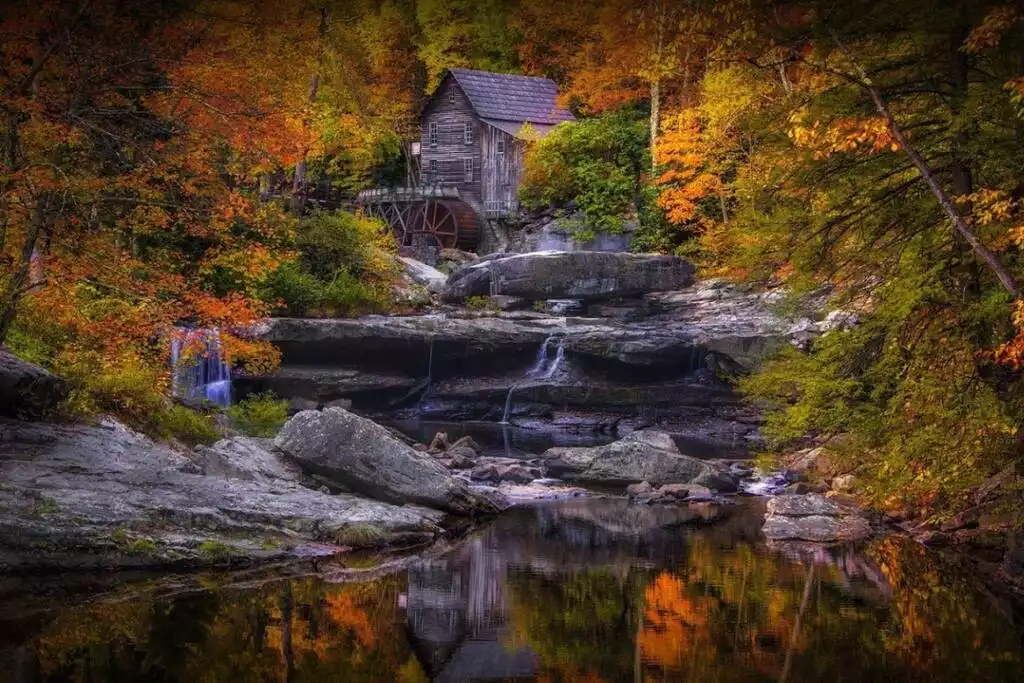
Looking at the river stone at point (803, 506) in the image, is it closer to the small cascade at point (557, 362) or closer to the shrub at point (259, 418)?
the shrub at point (259, 418)

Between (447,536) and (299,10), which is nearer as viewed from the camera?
(447,536)

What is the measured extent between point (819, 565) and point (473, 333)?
1552cm

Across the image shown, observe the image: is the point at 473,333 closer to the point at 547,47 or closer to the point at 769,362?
the point at 769,362

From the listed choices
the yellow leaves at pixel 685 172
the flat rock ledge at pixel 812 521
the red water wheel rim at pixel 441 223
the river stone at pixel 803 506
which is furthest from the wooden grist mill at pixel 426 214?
the flat rock ledge at pixel 812 521

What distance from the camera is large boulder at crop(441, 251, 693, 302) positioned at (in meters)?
28.1

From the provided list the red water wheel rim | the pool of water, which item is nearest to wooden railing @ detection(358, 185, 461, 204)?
the red water wheel rim

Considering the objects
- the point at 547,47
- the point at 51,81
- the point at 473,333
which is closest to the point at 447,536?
the point at 51,81

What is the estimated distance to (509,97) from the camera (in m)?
41.8

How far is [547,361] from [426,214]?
16205 millimetres

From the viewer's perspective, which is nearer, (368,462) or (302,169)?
(368,462)

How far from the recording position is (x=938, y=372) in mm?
9984

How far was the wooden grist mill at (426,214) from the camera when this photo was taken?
1560 inches

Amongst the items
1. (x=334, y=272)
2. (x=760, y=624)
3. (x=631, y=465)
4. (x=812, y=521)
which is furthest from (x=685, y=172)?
(x=760, y=624)

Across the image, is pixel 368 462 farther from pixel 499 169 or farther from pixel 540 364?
pixel 499 169
